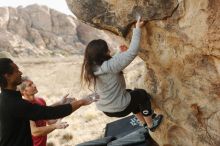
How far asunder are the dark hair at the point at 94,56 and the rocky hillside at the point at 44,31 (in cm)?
5655

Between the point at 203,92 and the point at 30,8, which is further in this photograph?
the point at 30,8

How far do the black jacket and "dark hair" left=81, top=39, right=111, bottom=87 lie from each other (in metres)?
1.07

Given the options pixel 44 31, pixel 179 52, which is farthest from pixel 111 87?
pixel 44 31

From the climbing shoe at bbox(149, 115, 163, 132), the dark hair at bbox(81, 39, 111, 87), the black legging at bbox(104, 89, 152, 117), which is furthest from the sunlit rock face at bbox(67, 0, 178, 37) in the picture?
the climbing shoe at bbox(149, 115, 163, 132)

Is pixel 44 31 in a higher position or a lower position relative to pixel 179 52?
lower

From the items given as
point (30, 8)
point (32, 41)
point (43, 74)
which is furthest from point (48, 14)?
point (43, 74)

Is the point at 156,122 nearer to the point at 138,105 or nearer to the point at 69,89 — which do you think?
the point at 138,105

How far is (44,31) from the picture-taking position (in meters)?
71.7

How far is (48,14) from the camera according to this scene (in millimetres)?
73625

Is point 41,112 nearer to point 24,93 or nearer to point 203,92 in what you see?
point 24,93

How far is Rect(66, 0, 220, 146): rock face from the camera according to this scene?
217 inches

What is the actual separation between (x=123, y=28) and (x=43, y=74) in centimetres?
1757

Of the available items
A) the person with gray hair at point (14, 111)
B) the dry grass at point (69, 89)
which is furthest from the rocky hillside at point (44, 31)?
the person with gray hair at point (14, 111)

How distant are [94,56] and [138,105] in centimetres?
116
